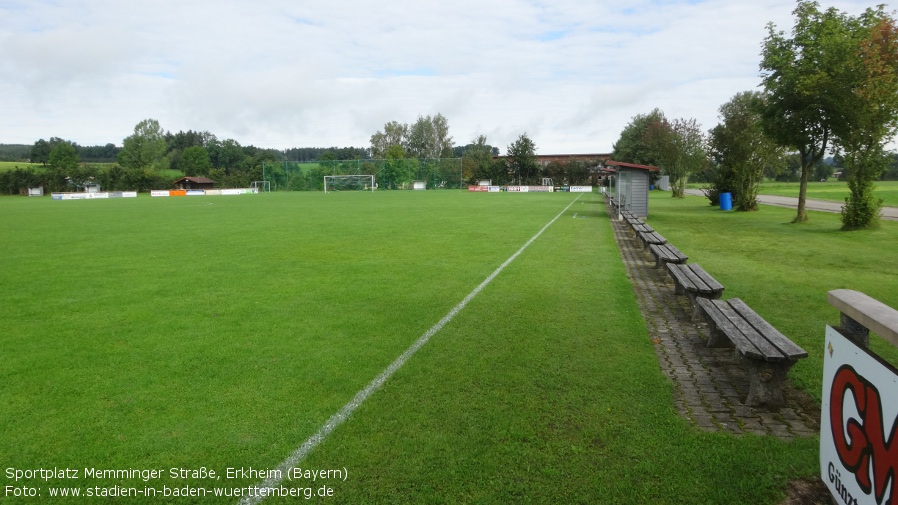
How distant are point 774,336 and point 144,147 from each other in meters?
116

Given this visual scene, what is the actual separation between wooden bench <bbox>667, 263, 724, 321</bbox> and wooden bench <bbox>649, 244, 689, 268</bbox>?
105 centimetres

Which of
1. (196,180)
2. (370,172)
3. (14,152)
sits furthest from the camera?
(14,152)

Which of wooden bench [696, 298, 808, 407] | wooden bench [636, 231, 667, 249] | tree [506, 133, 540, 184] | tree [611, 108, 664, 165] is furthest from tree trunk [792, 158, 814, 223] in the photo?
tree [506, 133, 540, 184]

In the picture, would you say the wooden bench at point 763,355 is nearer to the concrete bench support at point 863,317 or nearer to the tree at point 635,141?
the concrete bench support at point 863,317

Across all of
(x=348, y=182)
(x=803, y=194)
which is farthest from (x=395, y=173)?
(x=803, y=194)

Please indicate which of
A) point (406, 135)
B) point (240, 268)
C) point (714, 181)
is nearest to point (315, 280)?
point (240, 268)

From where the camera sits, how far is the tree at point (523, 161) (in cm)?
7900

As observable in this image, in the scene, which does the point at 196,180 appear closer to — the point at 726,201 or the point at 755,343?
the point at 726,201

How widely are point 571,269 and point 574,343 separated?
5018 mm

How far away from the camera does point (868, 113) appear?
17.2 m

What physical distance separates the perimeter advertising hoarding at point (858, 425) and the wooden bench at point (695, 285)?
3762mm

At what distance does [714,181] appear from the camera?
32.8 metres

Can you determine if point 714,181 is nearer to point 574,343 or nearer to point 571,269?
point 571,269

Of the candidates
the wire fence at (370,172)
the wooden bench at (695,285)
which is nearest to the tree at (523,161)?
the wire fence at (370,172)
